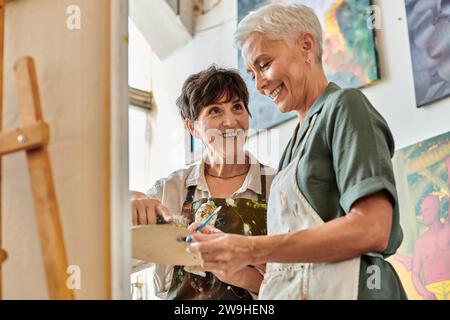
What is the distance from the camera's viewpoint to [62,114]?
1291 millimetres

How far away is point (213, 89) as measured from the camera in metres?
2.04

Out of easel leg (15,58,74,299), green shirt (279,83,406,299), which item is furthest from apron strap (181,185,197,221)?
A: easel leg (15,58,74,299)

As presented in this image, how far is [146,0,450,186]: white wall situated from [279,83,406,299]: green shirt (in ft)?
3.87

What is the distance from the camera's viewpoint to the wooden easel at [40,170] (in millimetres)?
1111

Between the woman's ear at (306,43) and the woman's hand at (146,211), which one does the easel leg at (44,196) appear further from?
the woman's ear at (306,43)

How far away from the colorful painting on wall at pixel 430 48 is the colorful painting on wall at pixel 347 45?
19cm

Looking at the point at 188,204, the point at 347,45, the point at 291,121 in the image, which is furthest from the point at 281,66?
the point at 291,121

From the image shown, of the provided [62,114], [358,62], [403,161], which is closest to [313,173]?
[62,114]

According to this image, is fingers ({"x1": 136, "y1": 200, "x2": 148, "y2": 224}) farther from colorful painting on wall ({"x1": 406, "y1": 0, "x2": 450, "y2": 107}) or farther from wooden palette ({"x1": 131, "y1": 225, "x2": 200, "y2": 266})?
colorful painting on wall ({"x1": 406, "y1": 0, "x2": 450, "y2": 107})

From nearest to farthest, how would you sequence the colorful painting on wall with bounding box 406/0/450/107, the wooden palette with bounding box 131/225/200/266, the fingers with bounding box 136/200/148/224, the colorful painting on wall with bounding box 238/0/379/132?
1. the wooden palette with bounding box 131/225/200/266
2. the fingers with bounding box 136/200/148/224
3. the colorful painting on wall with bounding box 406/0/450/107
4. the colorful painting on wall with bounding box 238/0/379/132

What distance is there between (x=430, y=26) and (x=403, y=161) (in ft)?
1.64

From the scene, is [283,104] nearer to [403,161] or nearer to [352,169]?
[352,169]

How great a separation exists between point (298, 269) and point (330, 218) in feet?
0.37

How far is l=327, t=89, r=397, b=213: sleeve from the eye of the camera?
1212 mm
